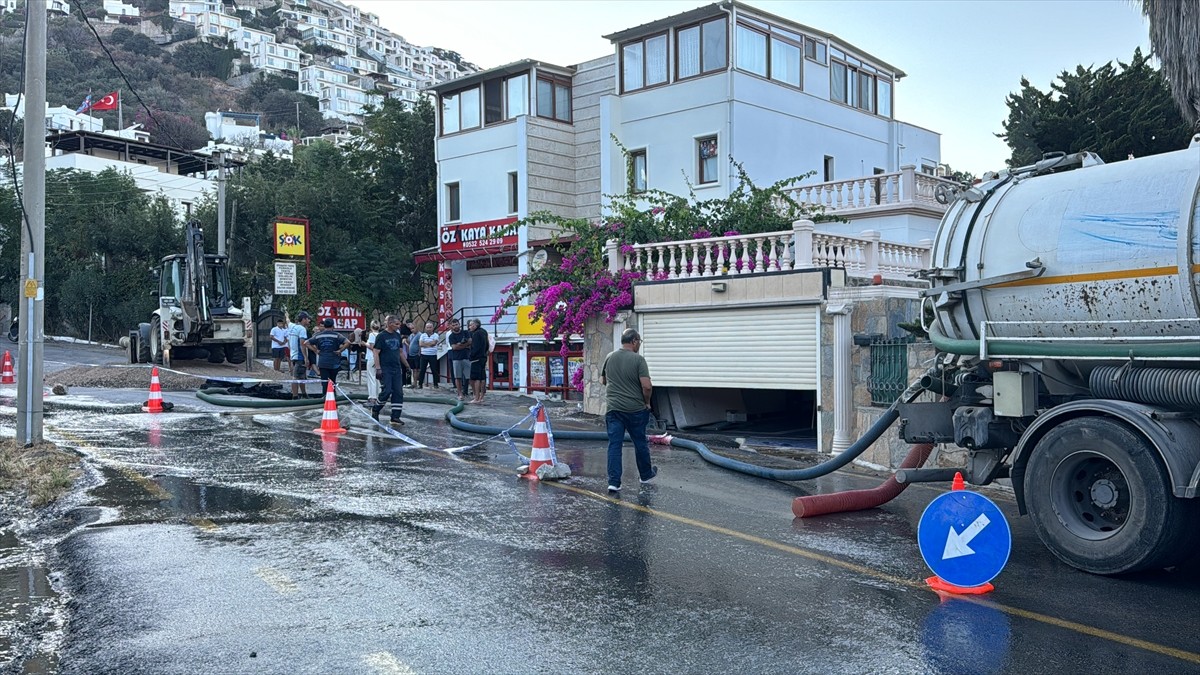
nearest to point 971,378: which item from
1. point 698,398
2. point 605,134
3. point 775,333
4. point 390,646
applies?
point 390,646

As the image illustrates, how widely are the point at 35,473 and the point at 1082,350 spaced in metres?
10.0

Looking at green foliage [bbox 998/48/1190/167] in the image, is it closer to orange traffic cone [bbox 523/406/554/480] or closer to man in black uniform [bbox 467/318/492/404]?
man in black uniform [bbox 467/318/492/404]

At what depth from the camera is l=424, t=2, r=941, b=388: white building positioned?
2809cm

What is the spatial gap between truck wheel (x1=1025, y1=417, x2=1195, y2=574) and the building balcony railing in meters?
16.4

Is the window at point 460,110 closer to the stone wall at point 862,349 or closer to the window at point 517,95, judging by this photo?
the window at point 517,95

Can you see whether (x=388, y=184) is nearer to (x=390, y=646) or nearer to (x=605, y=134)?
(x=605, y=134)

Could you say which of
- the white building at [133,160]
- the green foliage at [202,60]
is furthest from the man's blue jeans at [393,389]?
the green foliage at [202,60]

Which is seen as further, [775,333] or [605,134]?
[605,134]

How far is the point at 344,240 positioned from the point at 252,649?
34793 millimetres

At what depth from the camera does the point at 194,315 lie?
27578 millimetres

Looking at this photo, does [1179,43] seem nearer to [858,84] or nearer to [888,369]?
[888,369]

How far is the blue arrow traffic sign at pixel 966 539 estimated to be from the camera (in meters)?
6.65

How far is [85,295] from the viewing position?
43000 millimetres

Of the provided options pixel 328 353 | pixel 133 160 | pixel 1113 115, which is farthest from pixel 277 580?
pixel 133 160
